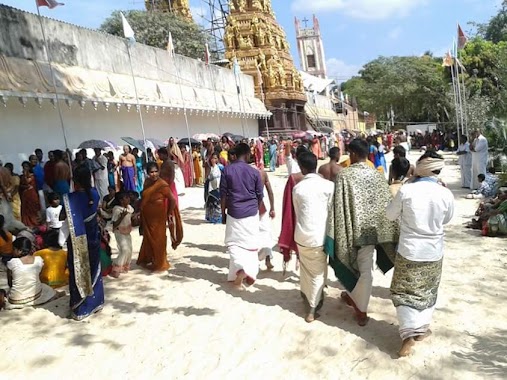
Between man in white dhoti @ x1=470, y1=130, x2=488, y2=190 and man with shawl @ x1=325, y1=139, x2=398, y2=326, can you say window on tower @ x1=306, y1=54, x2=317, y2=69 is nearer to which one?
man in white dhoti @ x1=470, y1=130, x2=488, y2=190

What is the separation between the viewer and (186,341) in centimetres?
399

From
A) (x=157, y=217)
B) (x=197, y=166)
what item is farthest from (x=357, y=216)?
(x=197, y=166)

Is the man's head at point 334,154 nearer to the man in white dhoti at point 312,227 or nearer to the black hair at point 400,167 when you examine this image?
the black hair at point 400,167

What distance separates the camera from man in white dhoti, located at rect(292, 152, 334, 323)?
157 inches

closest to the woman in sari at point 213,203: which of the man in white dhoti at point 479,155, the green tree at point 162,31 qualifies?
the man in white dhoti at point 479,155

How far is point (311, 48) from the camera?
7975 cm

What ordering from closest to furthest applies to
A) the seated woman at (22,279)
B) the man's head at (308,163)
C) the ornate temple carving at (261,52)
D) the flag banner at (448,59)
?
the man's head at (308,163)
the seated woman at (22,279)
the flag banner at (448,59)
the ornate temple carving at (261,52)

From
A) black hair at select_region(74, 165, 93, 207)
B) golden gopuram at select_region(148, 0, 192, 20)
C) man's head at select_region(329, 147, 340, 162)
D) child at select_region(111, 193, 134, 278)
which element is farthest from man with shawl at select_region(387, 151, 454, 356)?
golden gopuram at select_region(148, 0, 192, 20)

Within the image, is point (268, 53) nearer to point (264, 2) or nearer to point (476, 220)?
point (264, 2)

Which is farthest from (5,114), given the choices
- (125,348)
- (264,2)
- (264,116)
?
(264,2)

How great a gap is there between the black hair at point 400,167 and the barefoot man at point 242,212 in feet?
4.62

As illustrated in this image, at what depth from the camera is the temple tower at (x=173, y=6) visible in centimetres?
3925

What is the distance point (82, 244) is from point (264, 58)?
24126 millimetres

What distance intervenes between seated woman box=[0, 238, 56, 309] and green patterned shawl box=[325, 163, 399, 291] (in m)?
3.11
